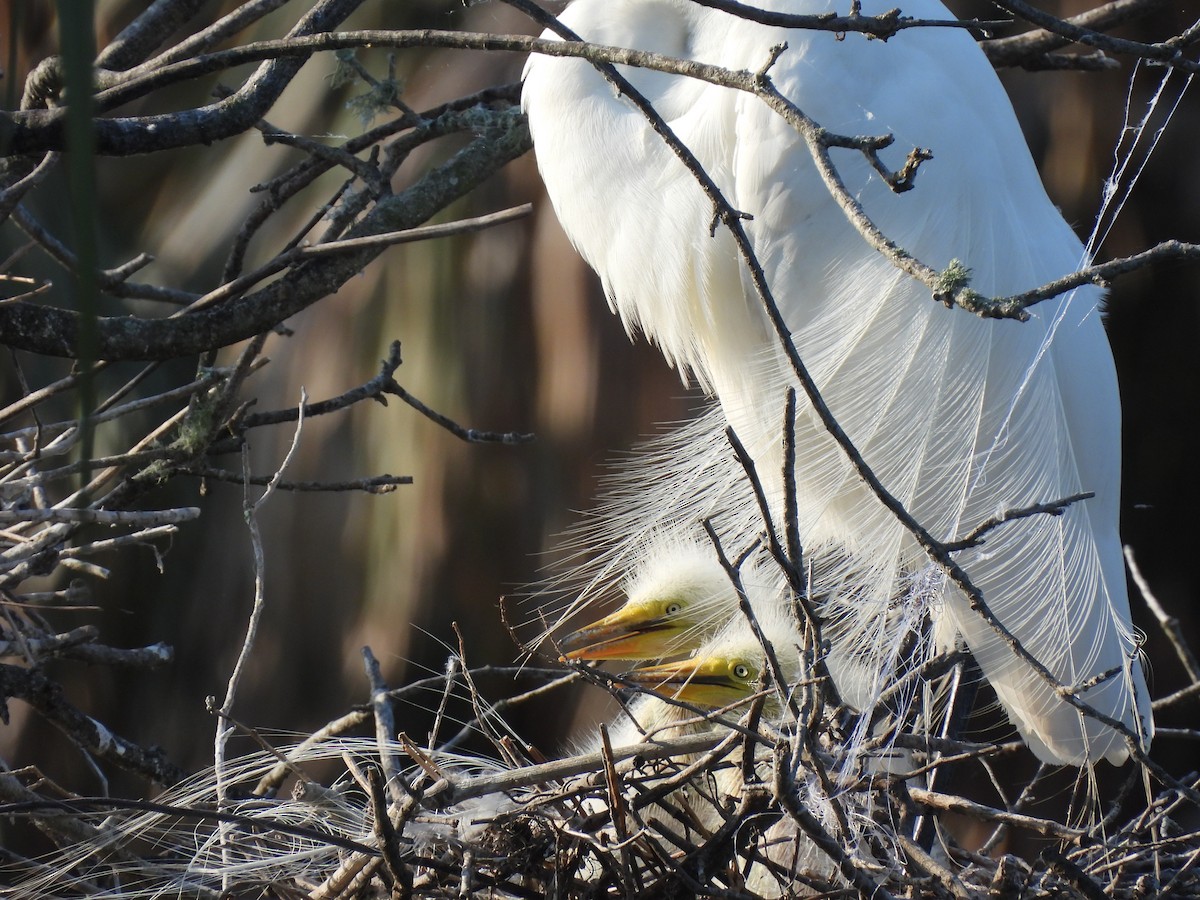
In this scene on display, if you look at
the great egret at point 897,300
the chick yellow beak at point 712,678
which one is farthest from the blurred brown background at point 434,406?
the chick yellow beak at point 712,678

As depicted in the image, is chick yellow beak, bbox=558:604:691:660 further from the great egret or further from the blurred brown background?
the blurred brown background

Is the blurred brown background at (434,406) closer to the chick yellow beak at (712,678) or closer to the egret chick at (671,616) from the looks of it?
the egret chick at (671,616)

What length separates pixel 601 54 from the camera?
0.65 metres

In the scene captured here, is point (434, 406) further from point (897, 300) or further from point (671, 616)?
point (897, 300)

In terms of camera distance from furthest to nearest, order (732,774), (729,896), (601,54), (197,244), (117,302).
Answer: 1. (197,244)
2. (117,302)
3. (732,774)
4. (729,896)
5. (601,54)

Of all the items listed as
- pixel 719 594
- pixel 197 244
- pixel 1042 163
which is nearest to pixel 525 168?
pixel 197 244

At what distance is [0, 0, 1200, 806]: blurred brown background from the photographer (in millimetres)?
2291

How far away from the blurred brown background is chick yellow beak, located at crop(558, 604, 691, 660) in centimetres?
97

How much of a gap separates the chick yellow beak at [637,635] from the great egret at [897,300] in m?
0.23

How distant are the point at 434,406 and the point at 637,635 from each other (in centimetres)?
132

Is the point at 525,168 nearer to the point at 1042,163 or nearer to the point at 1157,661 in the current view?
the point at 1042,163

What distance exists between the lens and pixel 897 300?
1.40m

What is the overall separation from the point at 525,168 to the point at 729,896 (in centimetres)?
199

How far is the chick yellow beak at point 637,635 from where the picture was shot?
4.62 feet
